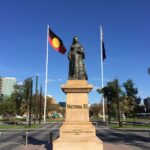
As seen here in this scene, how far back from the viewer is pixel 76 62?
17.1m

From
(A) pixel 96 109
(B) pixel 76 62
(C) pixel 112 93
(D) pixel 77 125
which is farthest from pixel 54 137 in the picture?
(A) pixel 96 109

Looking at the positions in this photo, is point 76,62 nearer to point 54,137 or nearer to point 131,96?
point 54,137

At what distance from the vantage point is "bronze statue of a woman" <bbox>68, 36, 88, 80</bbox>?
55.1 feet

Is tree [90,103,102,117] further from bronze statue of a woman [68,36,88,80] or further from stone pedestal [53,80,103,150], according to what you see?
stone pedestal [53,80,103,150]

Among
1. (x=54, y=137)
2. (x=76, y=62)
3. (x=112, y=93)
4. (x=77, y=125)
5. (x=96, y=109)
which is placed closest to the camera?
(x=77, y=125)

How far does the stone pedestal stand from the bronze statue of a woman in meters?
0.64

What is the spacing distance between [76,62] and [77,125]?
3.47 meters

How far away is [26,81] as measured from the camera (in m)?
61.4

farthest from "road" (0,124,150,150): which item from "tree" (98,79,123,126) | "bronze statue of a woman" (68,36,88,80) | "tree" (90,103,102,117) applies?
"tree" (90,103,102,117)

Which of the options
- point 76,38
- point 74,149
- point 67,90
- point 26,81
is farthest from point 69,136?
point 26,81

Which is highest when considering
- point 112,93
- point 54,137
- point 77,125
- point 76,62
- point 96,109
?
point 96,109

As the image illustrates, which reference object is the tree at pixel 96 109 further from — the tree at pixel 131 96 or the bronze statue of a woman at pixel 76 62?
the bronze statue of a woman at pixel 76 62

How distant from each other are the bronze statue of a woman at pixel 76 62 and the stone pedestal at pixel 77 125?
64 centimetres

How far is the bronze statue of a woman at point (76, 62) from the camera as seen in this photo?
55.1ft
